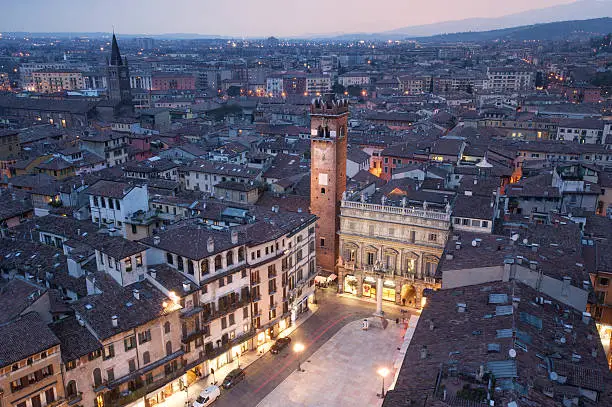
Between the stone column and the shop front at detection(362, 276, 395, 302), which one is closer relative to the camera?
the stone column

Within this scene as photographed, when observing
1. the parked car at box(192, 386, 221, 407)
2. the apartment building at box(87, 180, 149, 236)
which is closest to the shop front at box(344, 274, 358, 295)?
the parked car at box(192, 386, 221, 407)

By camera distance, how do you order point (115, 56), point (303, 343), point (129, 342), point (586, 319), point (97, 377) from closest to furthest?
point (586, 319) < point (97, 377) < point (129, 342) < point (303, 343) < point (115, 56)

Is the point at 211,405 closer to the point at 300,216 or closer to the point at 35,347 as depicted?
the point at 35,347

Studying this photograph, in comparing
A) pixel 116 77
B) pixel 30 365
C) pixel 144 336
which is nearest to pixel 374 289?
pixel 144 336

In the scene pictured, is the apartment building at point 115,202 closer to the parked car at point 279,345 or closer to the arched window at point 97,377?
the parked car at point 279,345

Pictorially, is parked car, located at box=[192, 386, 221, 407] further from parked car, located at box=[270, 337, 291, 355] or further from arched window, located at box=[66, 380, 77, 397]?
arched window, located at box=[66, 380, 77, 397]

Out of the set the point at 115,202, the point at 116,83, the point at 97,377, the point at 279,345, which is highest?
the point at 116,83

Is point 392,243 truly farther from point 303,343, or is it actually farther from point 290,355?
point 290,355

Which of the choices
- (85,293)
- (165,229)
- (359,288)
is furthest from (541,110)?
(85,293)
